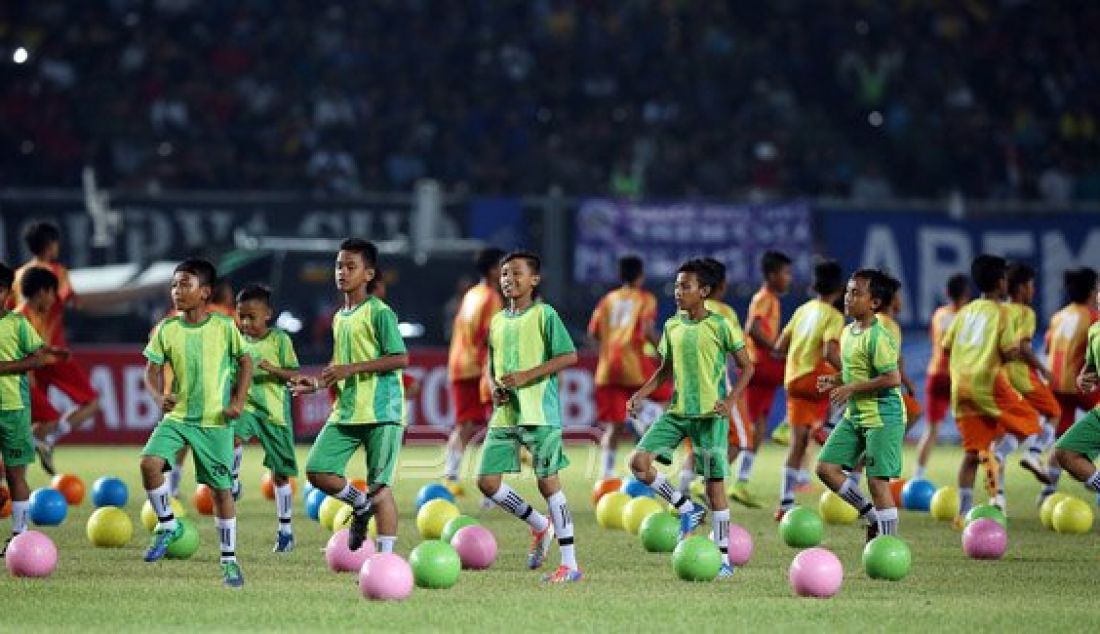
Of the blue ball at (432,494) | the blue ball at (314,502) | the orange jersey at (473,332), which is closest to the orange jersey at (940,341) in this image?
the orange jersey at (473,332)

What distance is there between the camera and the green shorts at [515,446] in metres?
14.3

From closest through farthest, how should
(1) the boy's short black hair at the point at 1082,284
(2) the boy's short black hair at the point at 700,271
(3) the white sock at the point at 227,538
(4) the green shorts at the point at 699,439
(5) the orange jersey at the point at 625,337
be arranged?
(3) the white sock at the point at 227,538, (4) the green shorts at the point at 699,439, (2) the boy's short black hair at the point at 700,271, (1) the boy's short black hair at the point at 1082,284, (5) the orange jersey at the point at 625,337

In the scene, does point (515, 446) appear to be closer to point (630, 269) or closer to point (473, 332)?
point (473, 332)

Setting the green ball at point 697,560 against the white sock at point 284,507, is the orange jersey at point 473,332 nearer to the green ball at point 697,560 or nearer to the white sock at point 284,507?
the white sock at point 284,507

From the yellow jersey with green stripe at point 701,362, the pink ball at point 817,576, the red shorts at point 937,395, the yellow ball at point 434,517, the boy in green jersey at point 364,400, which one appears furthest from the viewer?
the red shorts at point 937,395

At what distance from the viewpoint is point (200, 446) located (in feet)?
45.0

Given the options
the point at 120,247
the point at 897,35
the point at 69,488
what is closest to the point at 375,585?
the point at 69,488

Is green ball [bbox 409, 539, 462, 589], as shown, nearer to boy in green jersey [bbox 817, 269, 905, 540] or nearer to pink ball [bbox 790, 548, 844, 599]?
pink ball [bbox 790, 548, 844, 599]

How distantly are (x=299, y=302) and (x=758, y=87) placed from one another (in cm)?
953

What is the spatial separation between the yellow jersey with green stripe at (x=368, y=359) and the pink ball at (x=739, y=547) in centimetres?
243

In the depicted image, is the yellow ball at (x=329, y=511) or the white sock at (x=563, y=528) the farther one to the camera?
the yellow ball at (x=329, y=511)

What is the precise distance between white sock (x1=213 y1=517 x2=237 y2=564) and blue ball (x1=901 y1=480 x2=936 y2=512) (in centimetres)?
805

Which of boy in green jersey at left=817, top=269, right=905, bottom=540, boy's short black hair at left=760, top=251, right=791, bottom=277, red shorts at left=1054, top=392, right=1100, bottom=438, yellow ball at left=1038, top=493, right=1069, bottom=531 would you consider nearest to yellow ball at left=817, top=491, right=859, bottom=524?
yellow ball at left=1038, top=493, right=1069, bottom=531

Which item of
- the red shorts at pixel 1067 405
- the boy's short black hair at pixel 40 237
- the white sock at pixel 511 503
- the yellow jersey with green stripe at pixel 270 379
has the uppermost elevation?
the boy's short black hair at pixel 40 237
